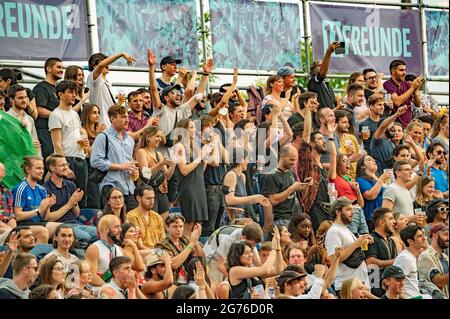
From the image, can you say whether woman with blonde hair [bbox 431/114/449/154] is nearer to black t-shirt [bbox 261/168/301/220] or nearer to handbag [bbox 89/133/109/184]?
black t-shirt [bbox 261/168/301/220]

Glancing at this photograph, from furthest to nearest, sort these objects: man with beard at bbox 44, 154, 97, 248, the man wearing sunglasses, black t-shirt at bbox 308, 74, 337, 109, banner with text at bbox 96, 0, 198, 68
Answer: black t-shirt at bbox 308, 74, 337, 109 < banner with text at bbox 96, 0, 198, 68 < man with beard at bbox 44, 154, 97, 248 < the man wearing sunglasses

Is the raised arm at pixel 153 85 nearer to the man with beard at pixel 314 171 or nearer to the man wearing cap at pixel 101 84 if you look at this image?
the man wearing cap at pixel 101 84

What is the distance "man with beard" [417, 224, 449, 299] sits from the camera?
19.0 m

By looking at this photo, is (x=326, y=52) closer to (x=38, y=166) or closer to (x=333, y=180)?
(x=333, y=180)

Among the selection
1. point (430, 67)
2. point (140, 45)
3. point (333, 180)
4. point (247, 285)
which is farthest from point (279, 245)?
point (430, 67)

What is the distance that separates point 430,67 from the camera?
2341 centimetres

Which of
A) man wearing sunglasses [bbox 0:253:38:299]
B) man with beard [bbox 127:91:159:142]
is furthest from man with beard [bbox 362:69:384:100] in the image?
man wearing sunglasses [bbox 0:253:38:299]

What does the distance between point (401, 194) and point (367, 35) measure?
3.48 meters

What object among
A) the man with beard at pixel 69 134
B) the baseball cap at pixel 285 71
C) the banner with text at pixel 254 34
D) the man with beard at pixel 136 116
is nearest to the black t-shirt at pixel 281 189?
the man with beard at pixel 136 116

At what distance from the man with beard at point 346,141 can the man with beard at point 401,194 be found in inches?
19.0

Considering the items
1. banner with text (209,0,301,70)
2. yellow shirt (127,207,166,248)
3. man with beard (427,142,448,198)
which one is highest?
banner with text (209,0,301,70)

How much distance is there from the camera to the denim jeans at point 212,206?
60.0 ft
